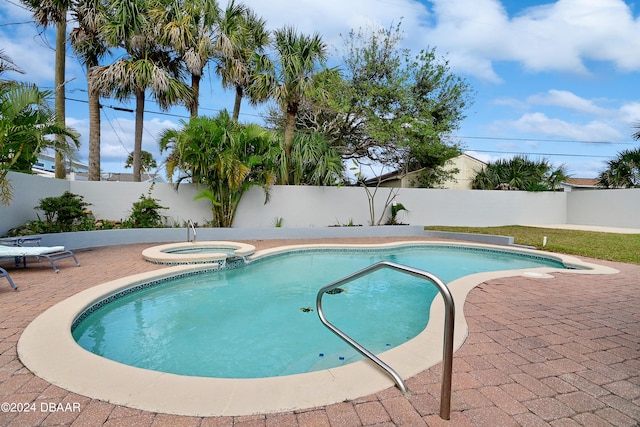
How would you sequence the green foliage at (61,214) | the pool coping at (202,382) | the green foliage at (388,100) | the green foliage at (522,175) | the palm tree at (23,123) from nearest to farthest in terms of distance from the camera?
the pool coping at (202,382), the palm tree at (23,123), the green foliage at (61,214), the green foliage at (388,100), the green foliage at (522,175)

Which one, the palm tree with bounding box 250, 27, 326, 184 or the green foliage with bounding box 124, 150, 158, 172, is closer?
the palm tree with bounding box 250, 27, 326, 184

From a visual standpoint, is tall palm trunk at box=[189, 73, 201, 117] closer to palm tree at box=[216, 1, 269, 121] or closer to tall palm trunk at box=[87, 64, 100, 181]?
palm tree at box=[216, 1, 269, 121]

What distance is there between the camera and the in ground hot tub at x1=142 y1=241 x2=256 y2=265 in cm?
669

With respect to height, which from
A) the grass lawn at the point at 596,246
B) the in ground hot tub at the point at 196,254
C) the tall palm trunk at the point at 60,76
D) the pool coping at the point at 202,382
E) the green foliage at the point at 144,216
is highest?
the tall palm trunk at the point at 60,76

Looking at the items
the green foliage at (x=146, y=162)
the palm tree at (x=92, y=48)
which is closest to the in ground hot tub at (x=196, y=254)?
the palm tree at (x=92, y=48)

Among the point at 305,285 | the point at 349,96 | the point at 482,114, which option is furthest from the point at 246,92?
the point at 482,114

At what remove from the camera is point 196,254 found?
736 cm

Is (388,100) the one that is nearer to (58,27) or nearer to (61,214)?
(58,27)

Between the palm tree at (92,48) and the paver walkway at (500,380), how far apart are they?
836 cm

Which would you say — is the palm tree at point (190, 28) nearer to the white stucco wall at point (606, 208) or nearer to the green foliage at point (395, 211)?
the green foliage at point (395, 211)

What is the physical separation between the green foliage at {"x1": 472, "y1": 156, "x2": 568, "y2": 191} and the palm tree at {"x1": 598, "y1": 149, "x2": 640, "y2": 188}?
223 cm

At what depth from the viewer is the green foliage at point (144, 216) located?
10055 millimetres

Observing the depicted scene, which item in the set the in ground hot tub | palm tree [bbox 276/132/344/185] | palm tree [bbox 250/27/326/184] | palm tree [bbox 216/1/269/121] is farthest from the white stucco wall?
the in ground hot tub

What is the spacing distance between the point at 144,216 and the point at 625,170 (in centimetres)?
2332
